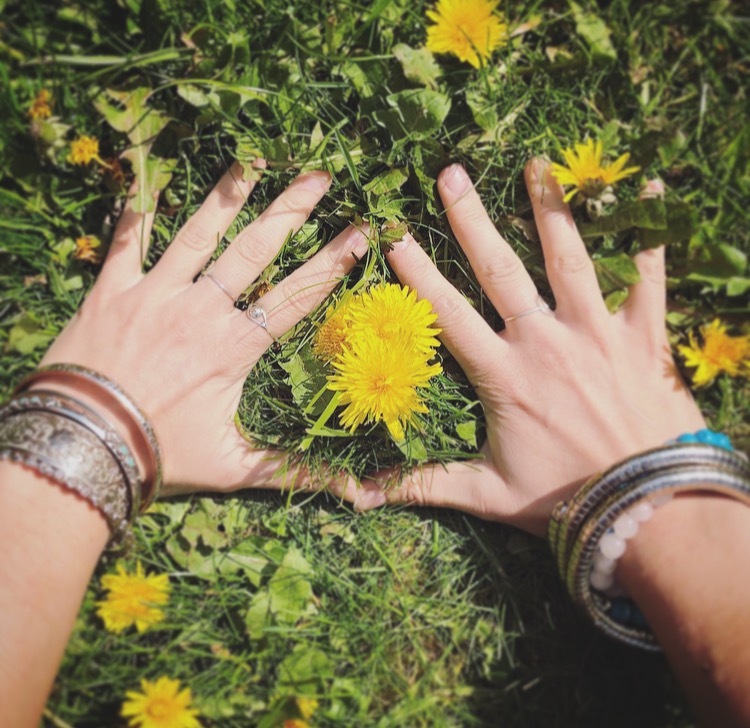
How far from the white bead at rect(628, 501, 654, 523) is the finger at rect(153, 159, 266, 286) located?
162cm

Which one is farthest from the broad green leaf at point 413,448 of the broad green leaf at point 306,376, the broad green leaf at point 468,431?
the broad green leaf at point 306,376

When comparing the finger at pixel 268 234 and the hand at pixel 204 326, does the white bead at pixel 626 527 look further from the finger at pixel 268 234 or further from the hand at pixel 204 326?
the finger at pixel 268 234

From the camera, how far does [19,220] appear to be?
2.28 meters

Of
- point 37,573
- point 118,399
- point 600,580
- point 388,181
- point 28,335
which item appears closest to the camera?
point 37,573

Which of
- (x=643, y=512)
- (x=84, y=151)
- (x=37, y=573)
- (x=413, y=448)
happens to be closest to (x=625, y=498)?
(x=643, y=512)

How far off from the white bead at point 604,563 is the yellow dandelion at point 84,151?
6.96 feet

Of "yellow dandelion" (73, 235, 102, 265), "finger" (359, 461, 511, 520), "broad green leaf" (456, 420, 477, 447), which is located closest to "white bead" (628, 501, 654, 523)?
"finger" (359, 461, 511, 520)

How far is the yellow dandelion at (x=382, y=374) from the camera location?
1.74 metres

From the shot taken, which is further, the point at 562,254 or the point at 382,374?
the point at 562,254

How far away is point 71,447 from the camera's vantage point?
1.73m

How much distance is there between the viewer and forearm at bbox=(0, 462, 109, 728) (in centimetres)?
161

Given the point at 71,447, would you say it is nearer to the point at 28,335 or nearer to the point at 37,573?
the point at 37,573

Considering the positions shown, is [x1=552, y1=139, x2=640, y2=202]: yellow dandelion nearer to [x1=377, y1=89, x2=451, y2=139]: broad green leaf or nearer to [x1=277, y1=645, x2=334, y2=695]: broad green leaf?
[x1=377, y1=89, x2=451, y2=139]: broad green leaf

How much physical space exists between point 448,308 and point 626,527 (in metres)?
0.87
